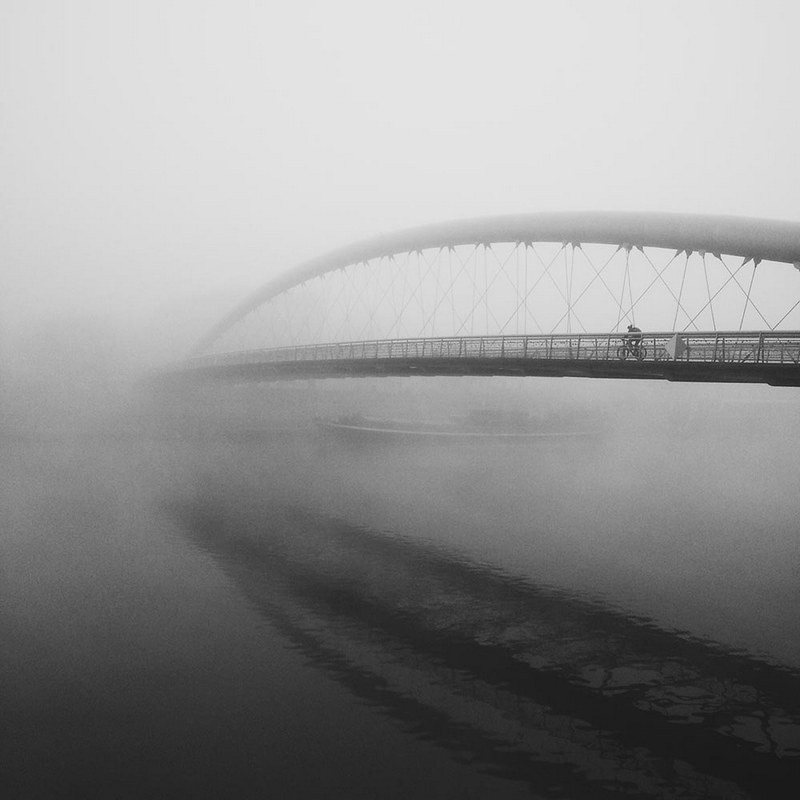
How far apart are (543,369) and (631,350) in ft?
14.2

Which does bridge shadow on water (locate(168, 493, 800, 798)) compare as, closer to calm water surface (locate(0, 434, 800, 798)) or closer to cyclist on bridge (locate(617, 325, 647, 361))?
calm water surface (locate(0, 434, 800, 798))

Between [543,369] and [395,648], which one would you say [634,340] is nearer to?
[543,369]

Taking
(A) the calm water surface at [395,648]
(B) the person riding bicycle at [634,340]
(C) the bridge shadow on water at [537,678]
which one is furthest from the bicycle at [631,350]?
(C) the bridge shadow on water at [537,678]

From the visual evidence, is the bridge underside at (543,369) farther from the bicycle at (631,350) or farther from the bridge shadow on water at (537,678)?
the bridge shadow on water at (537,678)

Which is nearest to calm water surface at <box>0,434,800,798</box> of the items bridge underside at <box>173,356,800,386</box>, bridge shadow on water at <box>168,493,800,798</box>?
bridge shadow on water at <box>168,493,800,798</box>

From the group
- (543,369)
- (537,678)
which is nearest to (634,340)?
(543,369)

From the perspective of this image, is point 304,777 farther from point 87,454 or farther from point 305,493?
point 87,454

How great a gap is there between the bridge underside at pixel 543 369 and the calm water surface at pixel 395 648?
22.1ft

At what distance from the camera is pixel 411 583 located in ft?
58.3

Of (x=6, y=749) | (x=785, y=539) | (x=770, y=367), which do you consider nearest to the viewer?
(x=6, y=749)

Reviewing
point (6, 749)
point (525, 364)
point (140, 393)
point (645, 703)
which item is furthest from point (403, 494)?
point (140, 393)

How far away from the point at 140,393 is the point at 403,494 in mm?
53242

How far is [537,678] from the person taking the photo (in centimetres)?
1194

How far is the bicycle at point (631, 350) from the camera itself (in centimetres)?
2028
